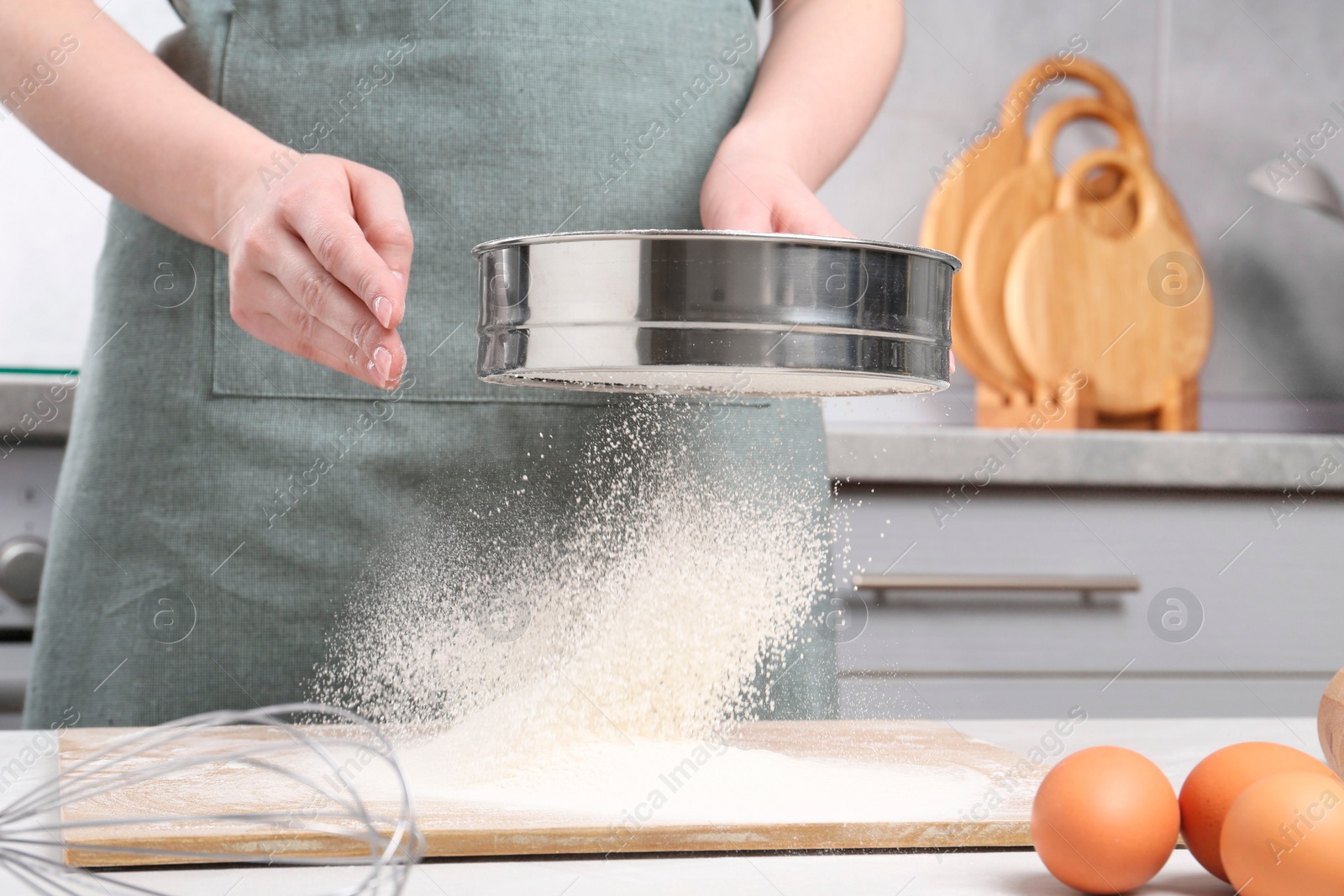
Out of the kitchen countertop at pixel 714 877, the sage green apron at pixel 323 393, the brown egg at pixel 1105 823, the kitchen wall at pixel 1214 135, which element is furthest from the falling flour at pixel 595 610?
the kitchen wall at pixel 1214 135

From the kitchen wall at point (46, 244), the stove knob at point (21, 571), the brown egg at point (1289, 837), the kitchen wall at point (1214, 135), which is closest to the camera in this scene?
the brown egg at point (1289, 837)

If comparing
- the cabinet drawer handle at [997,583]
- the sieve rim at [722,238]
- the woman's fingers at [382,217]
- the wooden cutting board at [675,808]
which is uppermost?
the woman's fingers at [382,217]

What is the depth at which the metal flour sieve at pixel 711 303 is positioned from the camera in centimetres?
46

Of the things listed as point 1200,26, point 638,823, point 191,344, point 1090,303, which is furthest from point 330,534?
point 1200,26

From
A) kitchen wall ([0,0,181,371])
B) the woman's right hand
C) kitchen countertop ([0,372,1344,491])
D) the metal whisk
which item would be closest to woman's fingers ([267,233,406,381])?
the woman's right hand

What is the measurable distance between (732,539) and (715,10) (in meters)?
0.39

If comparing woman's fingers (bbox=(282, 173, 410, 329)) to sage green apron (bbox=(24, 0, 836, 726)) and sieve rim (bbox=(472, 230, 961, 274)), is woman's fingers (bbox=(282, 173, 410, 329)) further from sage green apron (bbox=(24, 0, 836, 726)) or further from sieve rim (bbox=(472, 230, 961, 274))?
sage green apron (bbox=(24, 0, 836, 726))

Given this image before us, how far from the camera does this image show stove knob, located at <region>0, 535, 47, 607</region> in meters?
1.04

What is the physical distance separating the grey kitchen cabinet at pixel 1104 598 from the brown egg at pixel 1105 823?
64 cm

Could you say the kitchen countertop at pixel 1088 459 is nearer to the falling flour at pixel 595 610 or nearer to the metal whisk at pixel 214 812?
the falling flour at pixel 595 610

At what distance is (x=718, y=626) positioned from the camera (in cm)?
69

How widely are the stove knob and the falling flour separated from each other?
415 millimetres

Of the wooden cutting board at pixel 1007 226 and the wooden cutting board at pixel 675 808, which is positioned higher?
the wooden cutting board at pixel 1007 226

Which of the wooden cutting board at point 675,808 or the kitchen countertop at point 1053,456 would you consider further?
the kitchen countertop at point 1053,456
